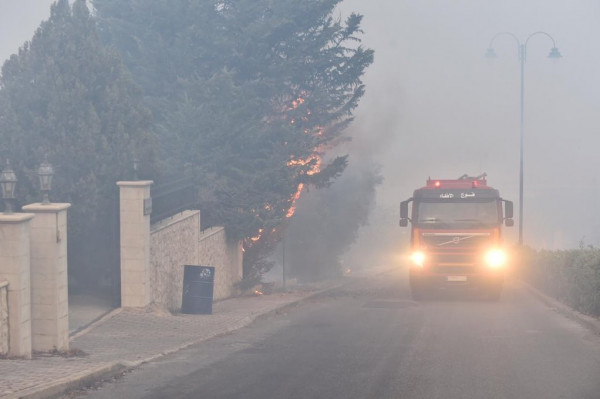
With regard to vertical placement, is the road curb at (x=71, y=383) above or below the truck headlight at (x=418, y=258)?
below

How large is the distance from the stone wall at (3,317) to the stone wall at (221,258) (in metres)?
12.2

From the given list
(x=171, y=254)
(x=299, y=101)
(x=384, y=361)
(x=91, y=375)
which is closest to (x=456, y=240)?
(x=171, y=254)

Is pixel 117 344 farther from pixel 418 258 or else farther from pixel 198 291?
pixel 418 258

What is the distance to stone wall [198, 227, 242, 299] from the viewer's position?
25000mm

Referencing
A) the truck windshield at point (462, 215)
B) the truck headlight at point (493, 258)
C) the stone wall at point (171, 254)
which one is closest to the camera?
the stone wall at point (171, 254)

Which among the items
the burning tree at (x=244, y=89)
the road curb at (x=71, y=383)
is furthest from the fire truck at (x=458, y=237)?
the road curb at (x=71, y=383)

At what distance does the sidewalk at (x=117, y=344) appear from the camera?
33.7ft

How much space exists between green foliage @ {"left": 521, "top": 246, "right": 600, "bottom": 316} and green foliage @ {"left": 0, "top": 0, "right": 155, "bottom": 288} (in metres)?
11.1

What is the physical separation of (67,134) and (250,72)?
12612mm

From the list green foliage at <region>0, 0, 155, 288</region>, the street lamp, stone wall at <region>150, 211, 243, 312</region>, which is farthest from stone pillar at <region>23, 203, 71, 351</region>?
stone wall at <region>150, 211, 243, 312</region>

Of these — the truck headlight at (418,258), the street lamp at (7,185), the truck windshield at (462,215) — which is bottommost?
the truck headlight at (418,258)

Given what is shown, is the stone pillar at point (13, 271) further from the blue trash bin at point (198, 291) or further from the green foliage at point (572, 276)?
the green foliage at point (572, 276)

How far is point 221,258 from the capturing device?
88.9 feet

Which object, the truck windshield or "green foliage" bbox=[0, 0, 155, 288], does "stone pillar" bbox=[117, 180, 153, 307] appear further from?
the truck windshield
